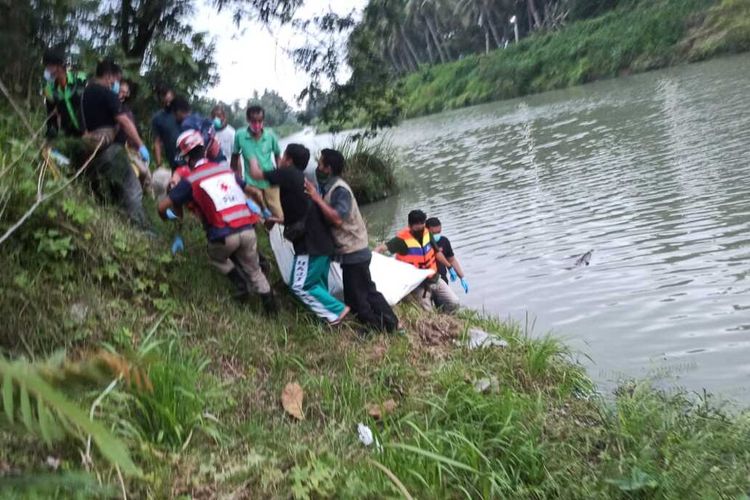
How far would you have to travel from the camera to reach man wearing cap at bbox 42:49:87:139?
604cm

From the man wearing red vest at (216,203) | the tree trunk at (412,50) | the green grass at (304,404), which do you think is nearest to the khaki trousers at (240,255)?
the man wearing red vest at (216,203)

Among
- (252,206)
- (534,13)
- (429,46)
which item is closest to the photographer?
(252,206)

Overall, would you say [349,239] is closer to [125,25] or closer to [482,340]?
[482,340]

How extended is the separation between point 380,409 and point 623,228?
7165 mm

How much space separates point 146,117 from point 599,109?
20731 millimetres

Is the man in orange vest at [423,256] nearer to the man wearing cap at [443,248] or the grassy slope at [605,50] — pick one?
the man wearing cap at [443,248]

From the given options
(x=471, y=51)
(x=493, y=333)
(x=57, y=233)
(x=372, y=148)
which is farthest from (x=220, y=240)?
(x=471, y=51)

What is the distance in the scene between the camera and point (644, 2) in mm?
48562

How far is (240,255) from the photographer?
5.78 meters

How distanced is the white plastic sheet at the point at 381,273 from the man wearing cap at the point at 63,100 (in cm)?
203

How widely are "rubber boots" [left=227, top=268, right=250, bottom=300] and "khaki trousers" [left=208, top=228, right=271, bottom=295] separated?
0.05m

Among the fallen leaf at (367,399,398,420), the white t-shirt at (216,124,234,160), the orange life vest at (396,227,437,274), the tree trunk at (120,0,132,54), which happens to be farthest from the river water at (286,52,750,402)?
the tree trunk at (120,0,132,54)

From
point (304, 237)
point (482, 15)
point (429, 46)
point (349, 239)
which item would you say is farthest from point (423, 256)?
point (429, 46)

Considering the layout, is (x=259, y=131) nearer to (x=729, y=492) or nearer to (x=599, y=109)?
(x=729, y=492)
